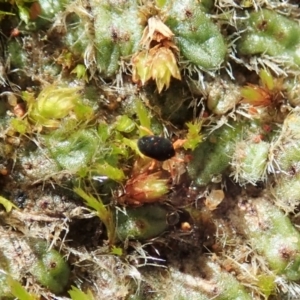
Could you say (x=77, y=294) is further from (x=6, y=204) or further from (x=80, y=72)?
(x=80, y=72)

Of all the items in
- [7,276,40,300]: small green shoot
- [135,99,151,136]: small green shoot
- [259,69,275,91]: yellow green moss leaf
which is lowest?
[7,276,40,300]: small green shoot

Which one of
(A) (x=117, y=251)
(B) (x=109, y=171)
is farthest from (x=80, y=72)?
(A) (x=117, y=251)

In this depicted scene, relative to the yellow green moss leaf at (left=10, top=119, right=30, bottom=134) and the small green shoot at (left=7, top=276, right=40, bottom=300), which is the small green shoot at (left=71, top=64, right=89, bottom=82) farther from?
the small green shoot at (left=7, top=276, right=40, bottom=300)

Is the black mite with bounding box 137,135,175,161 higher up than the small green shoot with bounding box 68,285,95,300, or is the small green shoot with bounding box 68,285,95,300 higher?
the black mite with bounding box 137,135,175,161

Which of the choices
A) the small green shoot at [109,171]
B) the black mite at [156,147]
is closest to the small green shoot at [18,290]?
the small green shoot at [109,171]

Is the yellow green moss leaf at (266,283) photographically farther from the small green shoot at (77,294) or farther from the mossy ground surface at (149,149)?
the small green shoot at (77,294)

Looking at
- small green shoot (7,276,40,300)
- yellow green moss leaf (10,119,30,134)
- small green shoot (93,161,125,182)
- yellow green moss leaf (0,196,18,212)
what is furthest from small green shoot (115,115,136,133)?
small green shoot (7,276,40,300)

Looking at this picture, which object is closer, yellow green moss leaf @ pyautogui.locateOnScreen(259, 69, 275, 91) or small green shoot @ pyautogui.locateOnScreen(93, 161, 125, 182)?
small green shoot @ pyautogui.locateOnScreen(93, 161, 125, 182)
